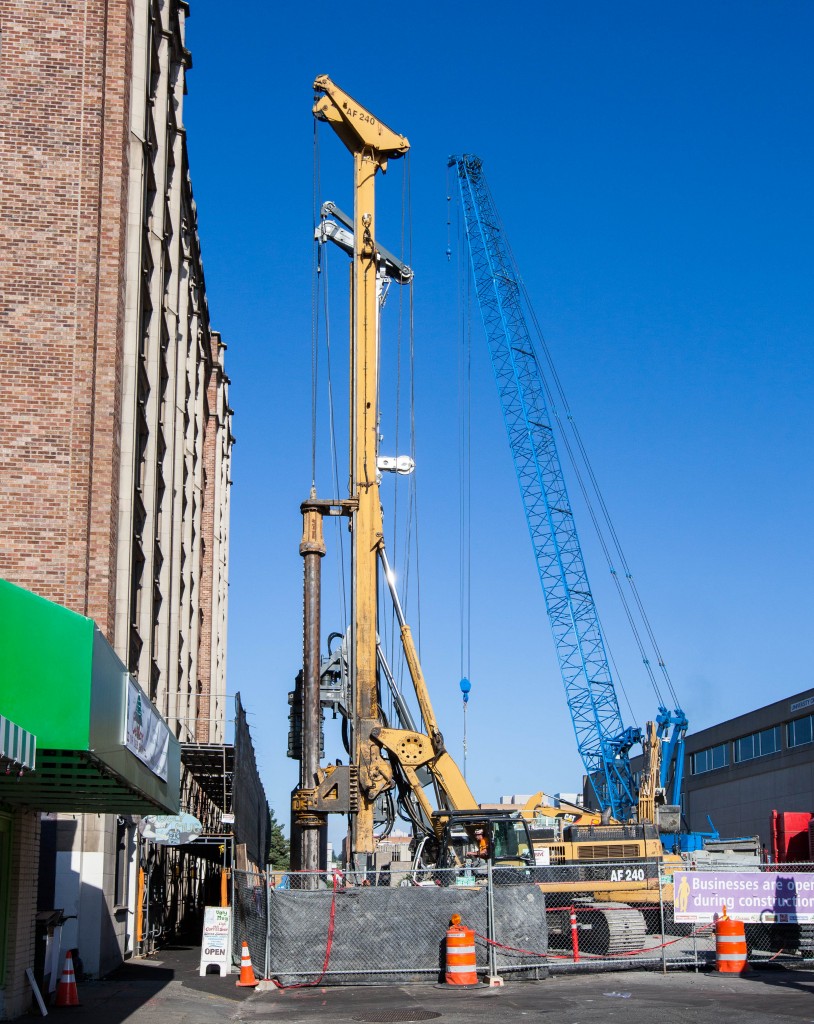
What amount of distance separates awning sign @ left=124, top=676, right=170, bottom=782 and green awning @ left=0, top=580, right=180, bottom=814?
0.02 metres

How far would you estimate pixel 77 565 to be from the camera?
2339cm

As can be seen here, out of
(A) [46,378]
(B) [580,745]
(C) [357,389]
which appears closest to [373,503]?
(C) [357,389]

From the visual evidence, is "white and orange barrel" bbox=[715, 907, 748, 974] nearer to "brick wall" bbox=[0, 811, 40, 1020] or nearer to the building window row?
"brick wall" bbox=[0, 811, 40, 1020]

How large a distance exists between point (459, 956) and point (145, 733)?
7516mm

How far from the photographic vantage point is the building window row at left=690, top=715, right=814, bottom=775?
62375 mm

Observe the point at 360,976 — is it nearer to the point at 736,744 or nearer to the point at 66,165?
the point at 66,165

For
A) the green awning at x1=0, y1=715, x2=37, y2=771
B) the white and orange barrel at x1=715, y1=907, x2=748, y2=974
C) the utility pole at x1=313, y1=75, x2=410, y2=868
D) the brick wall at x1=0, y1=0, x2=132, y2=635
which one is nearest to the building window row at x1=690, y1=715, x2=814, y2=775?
the utility pole at x1=313, y1=75, x2=410, y2=868

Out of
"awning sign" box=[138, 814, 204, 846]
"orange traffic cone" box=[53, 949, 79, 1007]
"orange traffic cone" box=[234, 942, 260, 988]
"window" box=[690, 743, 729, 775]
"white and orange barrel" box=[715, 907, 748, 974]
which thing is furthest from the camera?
"window" box=[690, 743, 729, 775]

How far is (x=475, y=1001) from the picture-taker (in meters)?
17.5

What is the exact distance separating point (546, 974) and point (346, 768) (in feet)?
22.2

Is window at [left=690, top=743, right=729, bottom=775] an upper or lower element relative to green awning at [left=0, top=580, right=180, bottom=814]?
→ upper

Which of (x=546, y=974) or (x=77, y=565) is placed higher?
(x=77, y=565)

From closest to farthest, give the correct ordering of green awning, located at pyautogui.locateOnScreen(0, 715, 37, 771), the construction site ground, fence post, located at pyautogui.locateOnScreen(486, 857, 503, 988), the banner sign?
green awning, located at pyautogui.locateOnScreen(0, 715, 37, 771), the construction site ground, fence post, located at pyautogui.locateOnScreen(486, 857, 503, 988), the banner sign

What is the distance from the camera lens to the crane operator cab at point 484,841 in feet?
77.4
